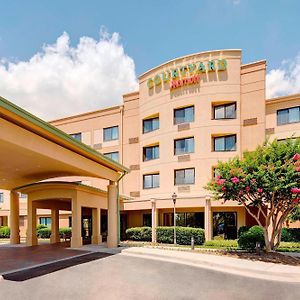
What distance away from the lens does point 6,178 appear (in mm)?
22078

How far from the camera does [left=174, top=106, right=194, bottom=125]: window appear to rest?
31.3m

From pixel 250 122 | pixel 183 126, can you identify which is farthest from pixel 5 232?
pixel 250 122

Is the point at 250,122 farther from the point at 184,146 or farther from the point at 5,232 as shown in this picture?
the point at 5,232

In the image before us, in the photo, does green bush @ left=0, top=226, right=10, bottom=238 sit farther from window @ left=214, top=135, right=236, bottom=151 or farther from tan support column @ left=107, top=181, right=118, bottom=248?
window @ left=214, top=135, right=236, bottom=151

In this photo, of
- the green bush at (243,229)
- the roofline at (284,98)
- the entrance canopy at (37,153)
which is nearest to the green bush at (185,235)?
the green bush at (243,229)

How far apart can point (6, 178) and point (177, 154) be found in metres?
15.4

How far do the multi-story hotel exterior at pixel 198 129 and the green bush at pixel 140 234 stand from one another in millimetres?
1020

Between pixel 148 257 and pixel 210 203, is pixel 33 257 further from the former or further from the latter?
pixel 210 203

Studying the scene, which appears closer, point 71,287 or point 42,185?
point 71,287

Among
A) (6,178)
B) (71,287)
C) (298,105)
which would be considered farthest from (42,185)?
(298,105)

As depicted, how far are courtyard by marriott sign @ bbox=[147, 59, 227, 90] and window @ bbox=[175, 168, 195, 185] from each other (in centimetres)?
796

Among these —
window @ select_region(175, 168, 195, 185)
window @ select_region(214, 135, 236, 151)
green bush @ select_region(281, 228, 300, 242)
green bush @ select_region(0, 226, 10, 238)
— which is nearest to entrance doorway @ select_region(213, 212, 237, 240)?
window @ select_region(175, 168, 195, 185)

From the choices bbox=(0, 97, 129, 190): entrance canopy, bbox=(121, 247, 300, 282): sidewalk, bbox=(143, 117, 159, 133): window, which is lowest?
bbox=(121, 247, 300, 282): sidewalk

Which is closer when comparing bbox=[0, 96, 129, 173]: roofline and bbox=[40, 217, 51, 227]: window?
bbox=[0, 96, 129, 173]: roofline
